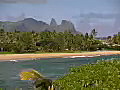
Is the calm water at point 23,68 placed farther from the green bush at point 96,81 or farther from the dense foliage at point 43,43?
the dense foliage at point 43,43

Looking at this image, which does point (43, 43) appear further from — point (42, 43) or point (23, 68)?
point (23, 68)

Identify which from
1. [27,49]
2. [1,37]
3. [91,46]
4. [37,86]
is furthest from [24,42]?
[37,86]

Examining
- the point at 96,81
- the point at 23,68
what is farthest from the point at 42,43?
the point at 96,81

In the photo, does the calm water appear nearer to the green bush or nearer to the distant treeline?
the green bush

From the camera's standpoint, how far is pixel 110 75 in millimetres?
9602

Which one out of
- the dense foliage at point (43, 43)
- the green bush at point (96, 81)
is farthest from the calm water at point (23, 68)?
the dense foliage at point (43, 43)

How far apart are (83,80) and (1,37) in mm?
73213

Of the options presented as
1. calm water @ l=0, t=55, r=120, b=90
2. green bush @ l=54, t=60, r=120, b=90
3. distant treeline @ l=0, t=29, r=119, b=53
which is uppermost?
distant treeline @ l=0, t=29, r=119, b=53

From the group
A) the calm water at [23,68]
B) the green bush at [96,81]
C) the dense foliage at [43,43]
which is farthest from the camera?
the dense foliage at [43,43]

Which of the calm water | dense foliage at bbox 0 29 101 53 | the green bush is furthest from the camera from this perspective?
dense foliage at bbox 0 29 101 53

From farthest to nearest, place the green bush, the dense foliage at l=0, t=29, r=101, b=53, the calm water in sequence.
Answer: the dense foliage at l=0, t=29, r=101, b=53
the calm water
the green bush

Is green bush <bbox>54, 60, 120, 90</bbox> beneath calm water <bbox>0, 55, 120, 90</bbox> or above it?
above

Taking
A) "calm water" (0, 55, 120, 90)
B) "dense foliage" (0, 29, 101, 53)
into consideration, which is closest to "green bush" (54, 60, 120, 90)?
"calm water" (0, 55, 120, 90)

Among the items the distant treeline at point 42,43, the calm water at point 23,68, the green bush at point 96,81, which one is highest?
the distant treeline at point 42,43
